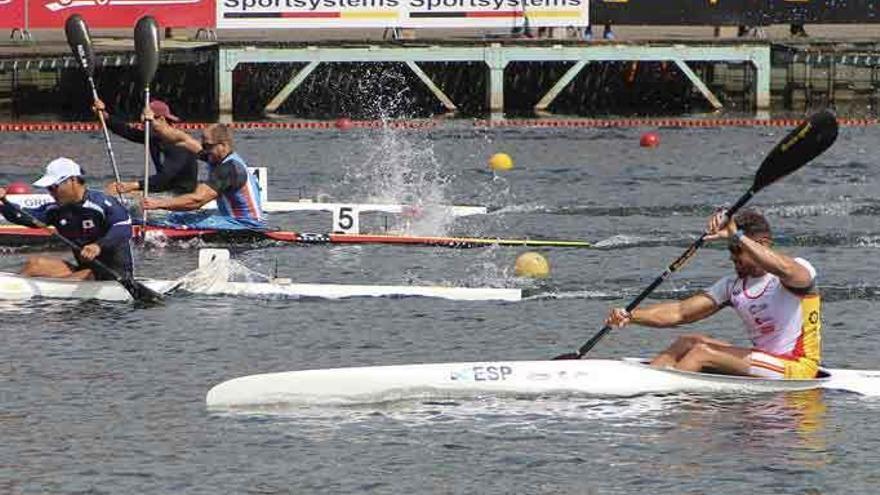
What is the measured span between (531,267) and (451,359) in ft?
14.8

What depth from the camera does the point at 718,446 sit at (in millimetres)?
14586

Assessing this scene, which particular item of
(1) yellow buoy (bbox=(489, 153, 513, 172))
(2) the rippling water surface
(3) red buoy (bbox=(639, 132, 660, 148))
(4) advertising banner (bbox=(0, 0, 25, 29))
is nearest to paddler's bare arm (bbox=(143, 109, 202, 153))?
(2) the rippling water surface

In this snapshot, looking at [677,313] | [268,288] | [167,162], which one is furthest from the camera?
[167,162]

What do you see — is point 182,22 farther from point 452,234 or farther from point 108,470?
point 108,470

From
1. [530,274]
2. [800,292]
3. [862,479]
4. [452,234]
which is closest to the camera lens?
[862,479]

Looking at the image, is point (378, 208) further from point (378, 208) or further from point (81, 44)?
point (81, 44)

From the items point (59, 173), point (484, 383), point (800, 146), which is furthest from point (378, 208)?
point (800, 146)

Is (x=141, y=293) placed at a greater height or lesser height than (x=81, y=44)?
lesser

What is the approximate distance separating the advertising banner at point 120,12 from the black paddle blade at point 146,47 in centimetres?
1544

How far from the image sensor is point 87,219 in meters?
19.8

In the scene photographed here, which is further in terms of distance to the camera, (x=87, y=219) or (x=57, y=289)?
(x=57, y=289)

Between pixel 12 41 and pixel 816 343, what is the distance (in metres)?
33.5

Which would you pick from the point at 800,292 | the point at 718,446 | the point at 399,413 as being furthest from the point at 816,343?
the point at 399,413

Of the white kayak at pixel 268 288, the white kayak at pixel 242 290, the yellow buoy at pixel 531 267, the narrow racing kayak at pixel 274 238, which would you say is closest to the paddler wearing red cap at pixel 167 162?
the narrow racing kayak at pixel 274 238
